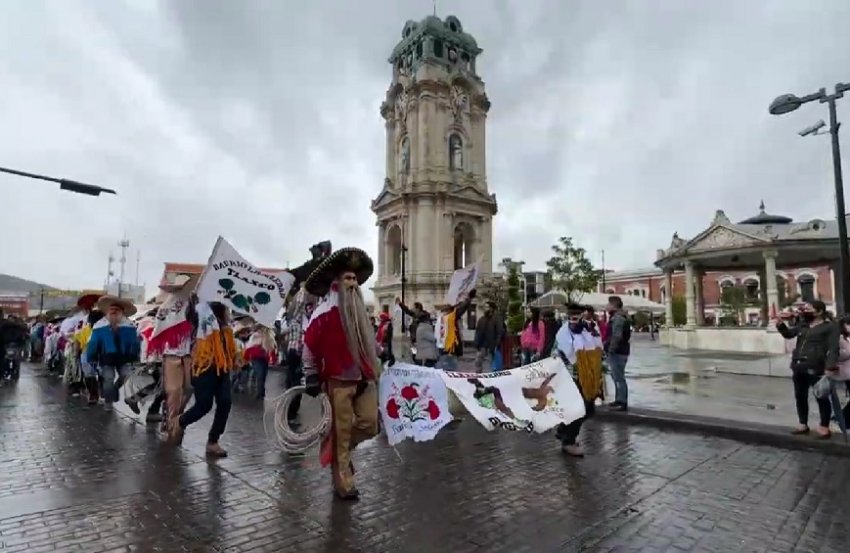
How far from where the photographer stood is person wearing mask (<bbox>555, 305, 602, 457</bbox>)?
7.06m

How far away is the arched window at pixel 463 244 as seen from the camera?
58.0 m

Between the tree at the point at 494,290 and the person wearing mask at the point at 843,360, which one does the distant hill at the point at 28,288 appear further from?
the person wearing mask at the point at 843,360

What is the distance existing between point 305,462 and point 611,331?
652 centimetres

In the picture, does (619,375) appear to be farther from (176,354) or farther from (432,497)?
(176,354)

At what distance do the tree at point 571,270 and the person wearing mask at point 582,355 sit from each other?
1064 inches

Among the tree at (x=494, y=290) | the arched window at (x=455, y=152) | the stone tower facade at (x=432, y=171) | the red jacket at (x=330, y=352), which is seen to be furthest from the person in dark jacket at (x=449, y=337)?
the arched window at (x=455, y=152)

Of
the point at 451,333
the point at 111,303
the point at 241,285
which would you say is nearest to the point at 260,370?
the point at 111,303

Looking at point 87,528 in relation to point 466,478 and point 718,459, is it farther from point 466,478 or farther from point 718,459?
point 718,459

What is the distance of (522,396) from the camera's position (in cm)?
664

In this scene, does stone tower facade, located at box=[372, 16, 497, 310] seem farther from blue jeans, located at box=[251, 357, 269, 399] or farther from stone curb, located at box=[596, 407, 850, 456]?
stone curb, located at box=[596, 407, 850, 456]

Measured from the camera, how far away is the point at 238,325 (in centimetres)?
1364

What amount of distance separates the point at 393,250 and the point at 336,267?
2145 inches

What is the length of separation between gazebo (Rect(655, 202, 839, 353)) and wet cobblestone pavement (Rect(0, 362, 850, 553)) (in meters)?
19.6

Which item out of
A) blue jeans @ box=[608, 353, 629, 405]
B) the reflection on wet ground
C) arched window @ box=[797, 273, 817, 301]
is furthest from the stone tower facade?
blue jeans @ box=[608, 353, 629, 405]
